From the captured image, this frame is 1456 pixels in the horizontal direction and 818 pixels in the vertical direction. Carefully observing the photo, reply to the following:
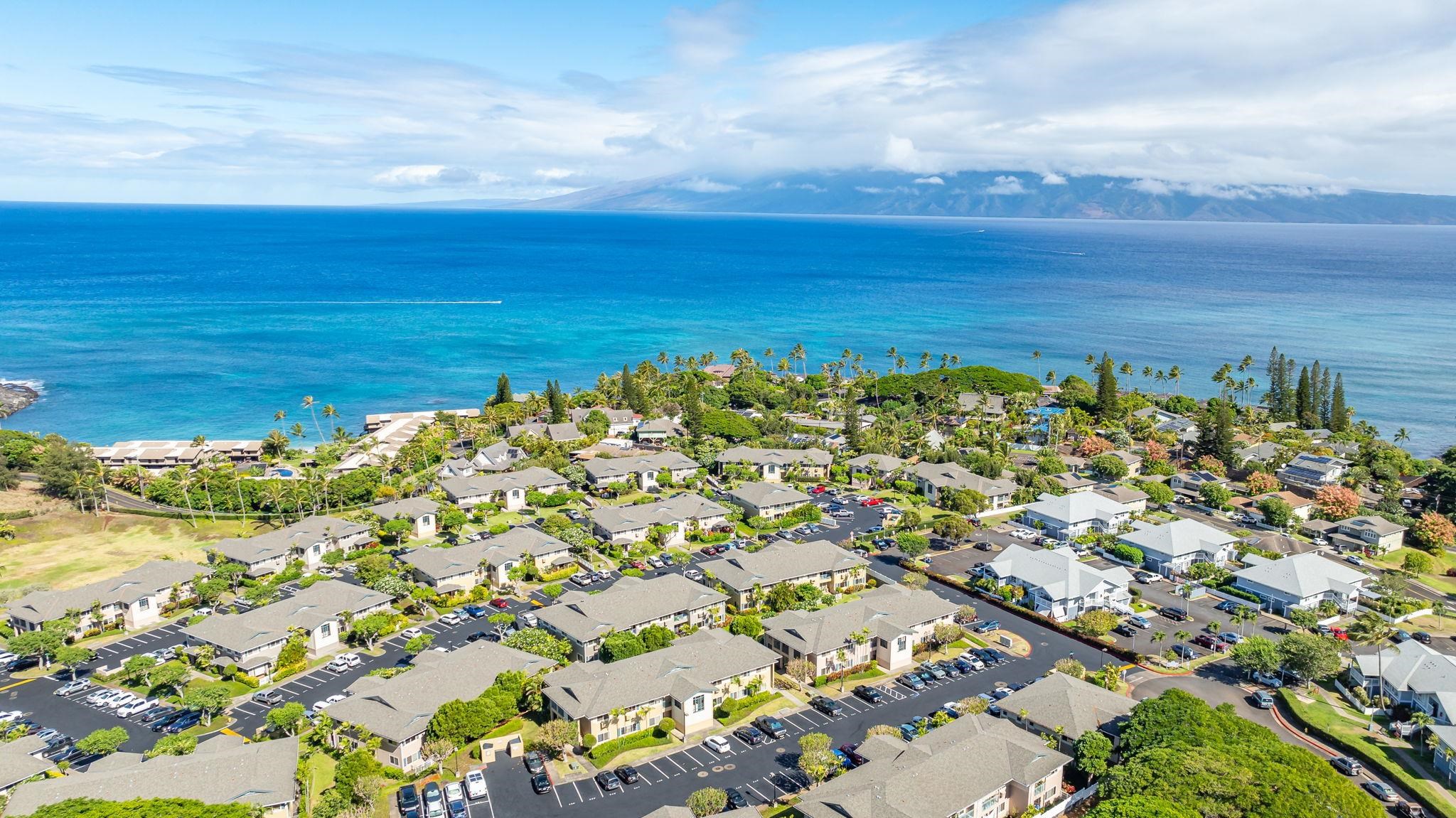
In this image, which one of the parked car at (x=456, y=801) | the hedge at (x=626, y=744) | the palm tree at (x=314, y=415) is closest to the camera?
the parked car at (x=456, y=801)

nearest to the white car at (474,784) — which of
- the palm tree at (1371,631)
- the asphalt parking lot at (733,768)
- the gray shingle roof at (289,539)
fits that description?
the asphalt parking lot at (733,768)

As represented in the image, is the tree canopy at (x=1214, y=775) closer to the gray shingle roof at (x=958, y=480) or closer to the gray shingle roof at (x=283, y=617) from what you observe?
the gray shingle roof at (x=958, y=480)

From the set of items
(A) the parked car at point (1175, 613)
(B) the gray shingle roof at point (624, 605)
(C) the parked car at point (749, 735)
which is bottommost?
(A) the parked car at point (1175, 613)

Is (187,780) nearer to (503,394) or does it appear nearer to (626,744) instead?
(626,744)

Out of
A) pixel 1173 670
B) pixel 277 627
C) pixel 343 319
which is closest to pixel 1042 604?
pixel 1173 670

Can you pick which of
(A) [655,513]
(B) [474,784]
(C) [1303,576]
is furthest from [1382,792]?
(A) [655,513]

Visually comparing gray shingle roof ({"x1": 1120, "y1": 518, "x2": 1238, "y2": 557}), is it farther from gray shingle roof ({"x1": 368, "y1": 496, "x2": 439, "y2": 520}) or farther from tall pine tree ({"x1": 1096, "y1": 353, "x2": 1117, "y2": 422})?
gray shingle roof ({"x1": 368, "y1": 496, "x2": 439, "y2": 520})
